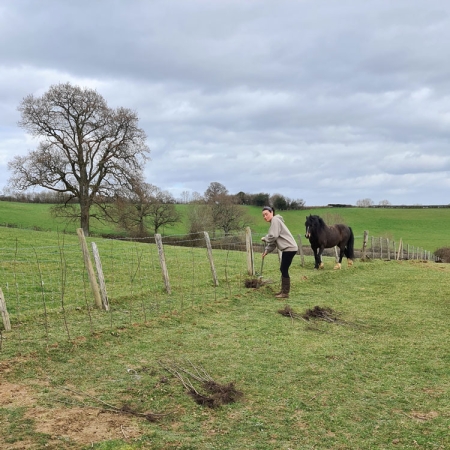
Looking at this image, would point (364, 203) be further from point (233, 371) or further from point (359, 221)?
point (233, 371)

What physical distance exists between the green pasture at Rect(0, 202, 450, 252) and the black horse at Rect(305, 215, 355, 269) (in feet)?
80.9

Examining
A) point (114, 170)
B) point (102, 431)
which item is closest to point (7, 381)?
point (102, 431)

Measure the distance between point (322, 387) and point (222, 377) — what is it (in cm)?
115

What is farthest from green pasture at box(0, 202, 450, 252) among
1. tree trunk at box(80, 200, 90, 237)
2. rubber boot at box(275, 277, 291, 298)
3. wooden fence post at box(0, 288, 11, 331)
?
wooden fence post at box(0, 288, 11, 331)

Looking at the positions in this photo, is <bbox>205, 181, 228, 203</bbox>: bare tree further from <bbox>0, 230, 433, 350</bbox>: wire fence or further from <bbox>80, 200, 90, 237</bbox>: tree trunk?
<bbox>0, 230, 433, 350</bbox>: wire fence

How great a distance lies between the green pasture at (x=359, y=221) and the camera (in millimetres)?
42041

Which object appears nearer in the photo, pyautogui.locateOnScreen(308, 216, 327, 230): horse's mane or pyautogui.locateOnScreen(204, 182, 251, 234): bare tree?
pyautogui.locateOnScreen(308, 216, 327, 230): horse's mane

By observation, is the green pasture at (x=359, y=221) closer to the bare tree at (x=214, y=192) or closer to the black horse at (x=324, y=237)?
the bare tree at (x=214, y=192)

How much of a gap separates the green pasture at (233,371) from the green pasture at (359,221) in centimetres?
3177

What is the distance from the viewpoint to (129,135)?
1190 inches

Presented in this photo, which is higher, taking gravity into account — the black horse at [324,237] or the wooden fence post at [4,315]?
the black horse at [324,237]

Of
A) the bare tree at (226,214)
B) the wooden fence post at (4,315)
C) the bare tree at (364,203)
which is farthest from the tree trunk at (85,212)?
the bare tree at (364,203)

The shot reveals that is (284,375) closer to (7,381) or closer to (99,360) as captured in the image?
(99,360)

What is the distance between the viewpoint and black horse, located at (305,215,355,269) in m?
14.3
